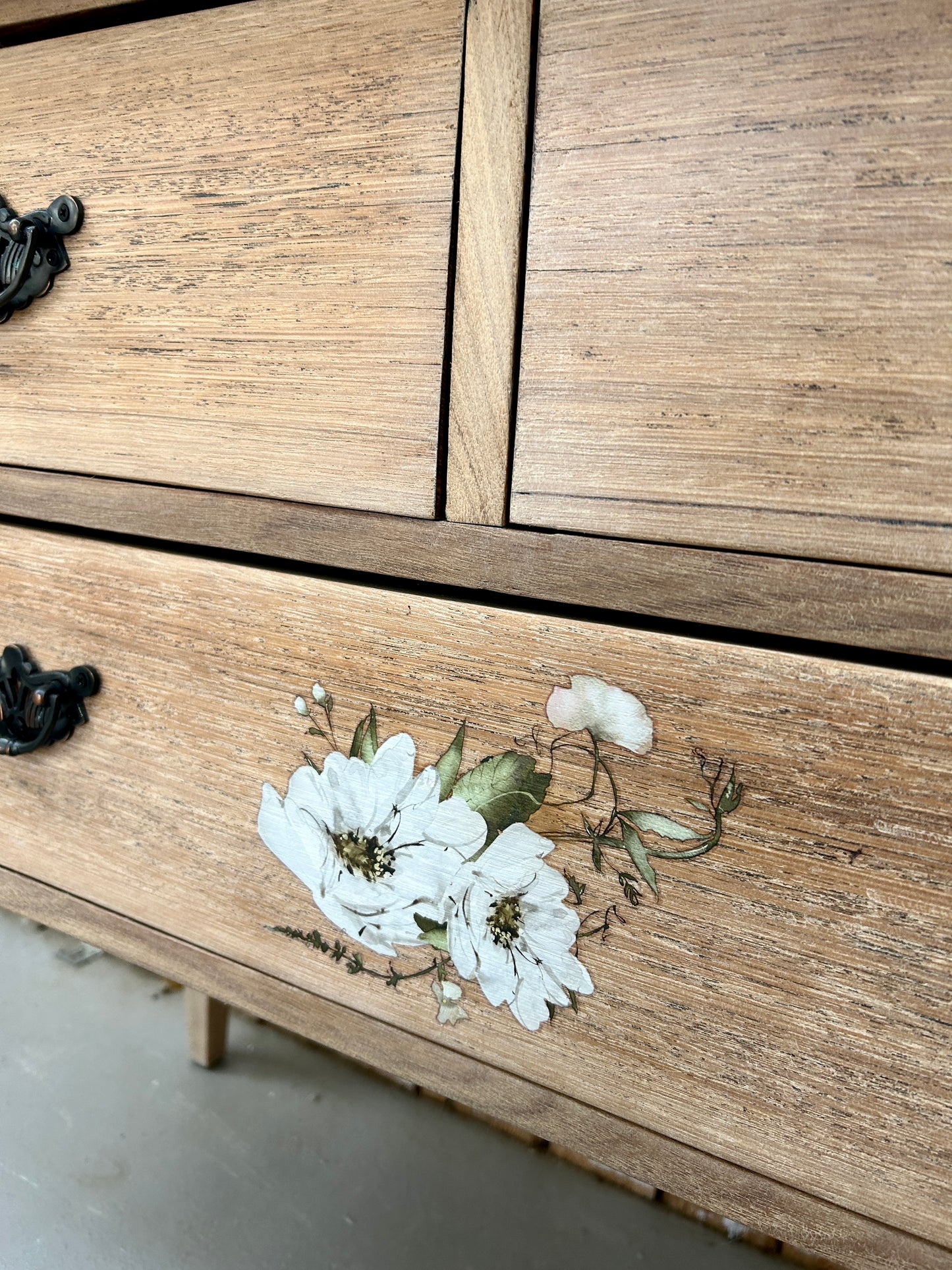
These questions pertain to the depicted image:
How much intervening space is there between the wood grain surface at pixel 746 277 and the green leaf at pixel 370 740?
11cm

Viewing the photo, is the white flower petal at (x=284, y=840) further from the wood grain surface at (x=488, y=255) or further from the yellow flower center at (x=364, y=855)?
the wood grain surface at (x=488, y=255)

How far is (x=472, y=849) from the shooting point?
0.34m

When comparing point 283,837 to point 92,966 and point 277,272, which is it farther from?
point 92,966

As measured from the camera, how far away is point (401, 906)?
1.17 ft

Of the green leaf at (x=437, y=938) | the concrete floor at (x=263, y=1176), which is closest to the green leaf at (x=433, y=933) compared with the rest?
the green leaf at (x=437, y=938)

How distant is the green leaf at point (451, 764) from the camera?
0.33m

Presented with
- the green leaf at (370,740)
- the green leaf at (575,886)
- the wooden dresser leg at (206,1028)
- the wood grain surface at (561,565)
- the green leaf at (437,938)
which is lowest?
the wooden dresser leg at (206,1028)

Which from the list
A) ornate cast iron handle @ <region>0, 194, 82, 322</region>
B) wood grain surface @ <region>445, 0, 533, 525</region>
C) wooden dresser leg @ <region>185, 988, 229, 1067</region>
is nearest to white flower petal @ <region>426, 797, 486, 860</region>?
wood grain surface @ <region>445, 0, 533, 525</region>

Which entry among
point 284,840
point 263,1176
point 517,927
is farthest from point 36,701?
point 263,1176

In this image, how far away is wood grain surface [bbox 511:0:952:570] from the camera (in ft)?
0.83

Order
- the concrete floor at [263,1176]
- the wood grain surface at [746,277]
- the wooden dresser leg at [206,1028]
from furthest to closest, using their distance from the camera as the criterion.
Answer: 1. the wooden dresser leg at [206,1028]
2. the concrete floor at [263,1176]
3. the wood grain surface at [746,277]

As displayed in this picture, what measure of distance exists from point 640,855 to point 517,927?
0.20 feet

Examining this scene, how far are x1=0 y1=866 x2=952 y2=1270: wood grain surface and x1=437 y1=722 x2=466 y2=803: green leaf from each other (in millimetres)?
113

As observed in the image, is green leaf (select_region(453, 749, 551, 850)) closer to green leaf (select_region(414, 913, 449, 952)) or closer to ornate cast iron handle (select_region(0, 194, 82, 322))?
green leaf (select_region(414, 913, 449, 952))
